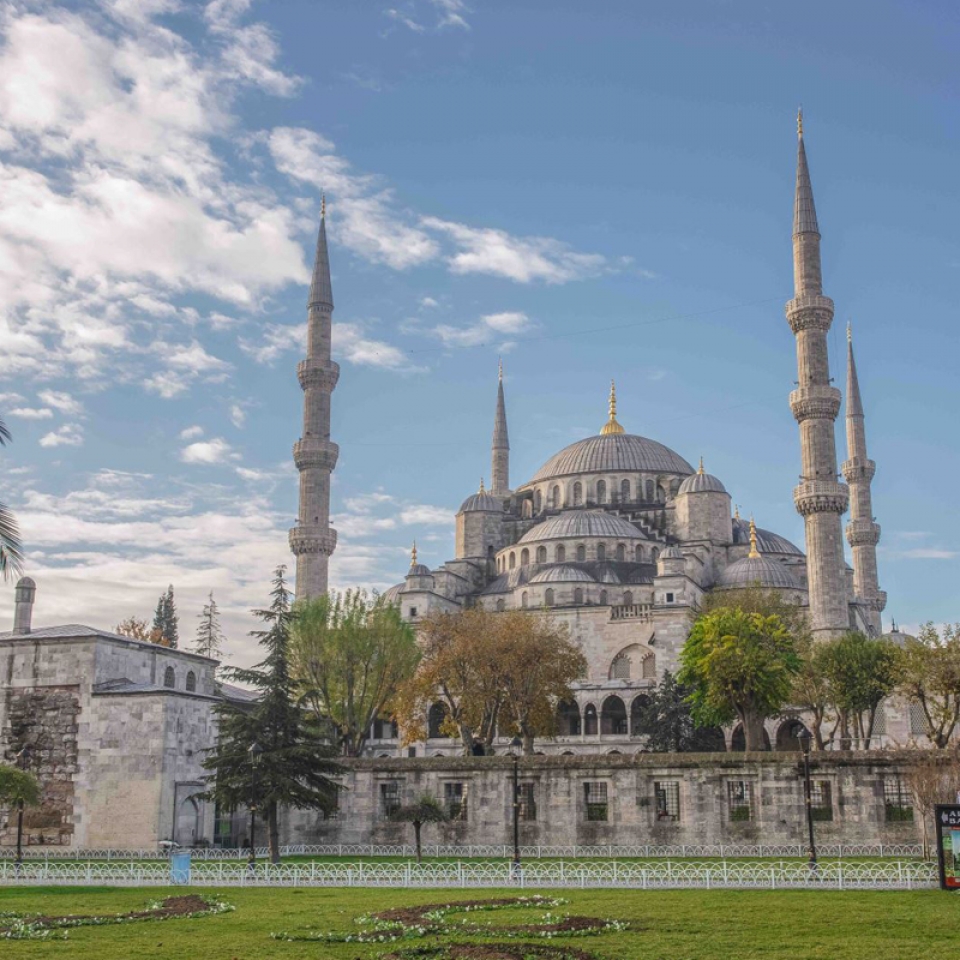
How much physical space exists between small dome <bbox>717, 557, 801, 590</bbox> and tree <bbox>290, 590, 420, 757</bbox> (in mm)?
22492

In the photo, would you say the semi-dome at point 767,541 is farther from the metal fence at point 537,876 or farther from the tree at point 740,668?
the metal fence at point 537,876

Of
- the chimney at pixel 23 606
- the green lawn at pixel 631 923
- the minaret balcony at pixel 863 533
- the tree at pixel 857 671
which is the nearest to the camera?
the green lawn at pixel 631 923

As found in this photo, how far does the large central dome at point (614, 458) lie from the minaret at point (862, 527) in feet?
36.8

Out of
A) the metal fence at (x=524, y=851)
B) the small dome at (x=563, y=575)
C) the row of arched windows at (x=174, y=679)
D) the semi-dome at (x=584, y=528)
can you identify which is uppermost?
the semi-dome at (x=584, y=528)

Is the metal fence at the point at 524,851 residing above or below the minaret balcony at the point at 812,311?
below

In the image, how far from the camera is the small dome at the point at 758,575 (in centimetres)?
5778

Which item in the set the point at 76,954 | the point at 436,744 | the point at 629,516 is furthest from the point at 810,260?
the point at 76,954

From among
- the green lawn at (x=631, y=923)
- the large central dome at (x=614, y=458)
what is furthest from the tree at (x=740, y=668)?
the large central dome at (x=614, y=458)

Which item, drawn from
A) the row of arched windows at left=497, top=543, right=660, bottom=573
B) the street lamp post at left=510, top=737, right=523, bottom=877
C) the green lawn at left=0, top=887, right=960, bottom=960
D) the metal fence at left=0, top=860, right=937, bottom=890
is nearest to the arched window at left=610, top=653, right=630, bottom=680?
the row of arched windows at left=497, top=543, right=660, bottom=573

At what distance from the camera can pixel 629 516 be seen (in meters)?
66.7

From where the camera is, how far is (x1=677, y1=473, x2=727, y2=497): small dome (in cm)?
6475

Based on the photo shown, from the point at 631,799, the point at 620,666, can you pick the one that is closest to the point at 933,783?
the point at 631,799

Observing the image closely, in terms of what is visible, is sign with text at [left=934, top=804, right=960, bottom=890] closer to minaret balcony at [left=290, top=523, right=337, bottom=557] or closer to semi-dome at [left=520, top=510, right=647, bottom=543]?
minaret balcony at [left=290, top=523, right=337, bottom=557]

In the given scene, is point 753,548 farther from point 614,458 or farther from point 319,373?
point 319,373
